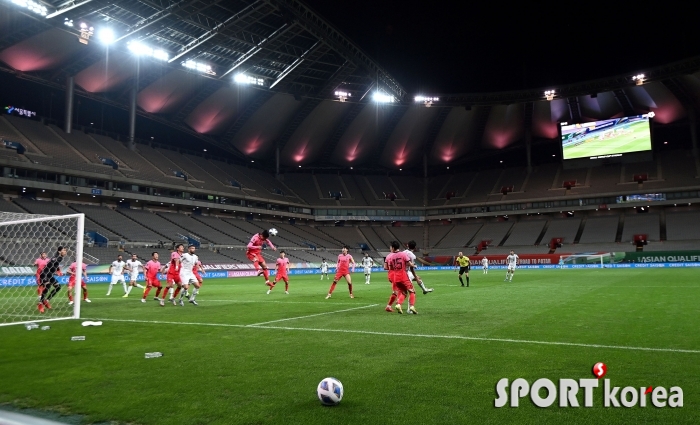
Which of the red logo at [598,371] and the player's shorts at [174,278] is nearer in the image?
the red logo at [598,371]

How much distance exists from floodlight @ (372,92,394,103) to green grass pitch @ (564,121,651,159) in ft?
90.4

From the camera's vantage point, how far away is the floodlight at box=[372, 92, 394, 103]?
6169cm

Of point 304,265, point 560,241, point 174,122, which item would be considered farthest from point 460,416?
point 560,241

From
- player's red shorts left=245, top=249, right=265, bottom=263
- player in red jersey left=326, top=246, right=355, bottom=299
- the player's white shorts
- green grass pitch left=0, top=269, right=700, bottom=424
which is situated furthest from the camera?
player in red jersey left=326, top=246, right=355, bottom=299

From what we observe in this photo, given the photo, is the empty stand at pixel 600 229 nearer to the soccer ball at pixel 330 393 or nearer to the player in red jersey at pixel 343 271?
the player in red jersey at pixel 343 271

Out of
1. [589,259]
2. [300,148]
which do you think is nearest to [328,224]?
[300,148]

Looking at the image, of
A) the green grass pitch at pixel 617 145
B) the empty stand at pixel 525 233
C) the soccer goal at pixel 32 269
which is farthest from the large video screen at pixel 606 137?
the soccer goal at pixel 32 269

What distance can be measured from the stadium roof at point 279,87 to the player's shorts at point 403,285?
34.0m

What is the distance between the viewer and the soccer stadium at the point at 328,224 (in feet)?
19.4

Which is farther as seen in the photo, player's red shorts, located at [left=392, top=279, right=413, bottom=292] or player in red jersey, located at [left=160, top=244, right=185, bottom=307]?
player in red jersey, located at [left=160, top=244, right=185, bottom=307]

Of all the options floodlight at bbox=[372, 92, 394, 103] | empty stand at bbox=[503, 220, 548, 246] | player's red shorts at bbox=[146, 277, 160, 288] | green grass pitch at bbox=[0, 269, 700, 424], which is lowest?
green grass pitch at bbox=[0, 269, 700, 424]

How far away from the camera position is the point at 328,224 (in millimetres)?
84000

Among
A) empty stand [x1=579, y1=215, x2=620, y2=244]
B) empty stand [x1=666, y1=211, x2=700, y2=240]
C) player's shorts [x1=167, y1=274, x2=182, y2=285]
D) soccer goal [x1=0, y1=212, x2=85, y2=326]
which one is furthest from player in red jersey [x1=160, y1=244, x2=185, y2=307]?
empty stand [x1=666, y1=211, x2=700, y2=240]

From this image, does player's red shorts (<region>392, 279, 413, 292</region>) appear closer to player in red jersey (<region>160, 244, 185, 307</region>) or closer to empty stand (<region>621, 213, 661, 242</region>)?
player in red jersey (<region>160, 244, 185, 307</region>)
